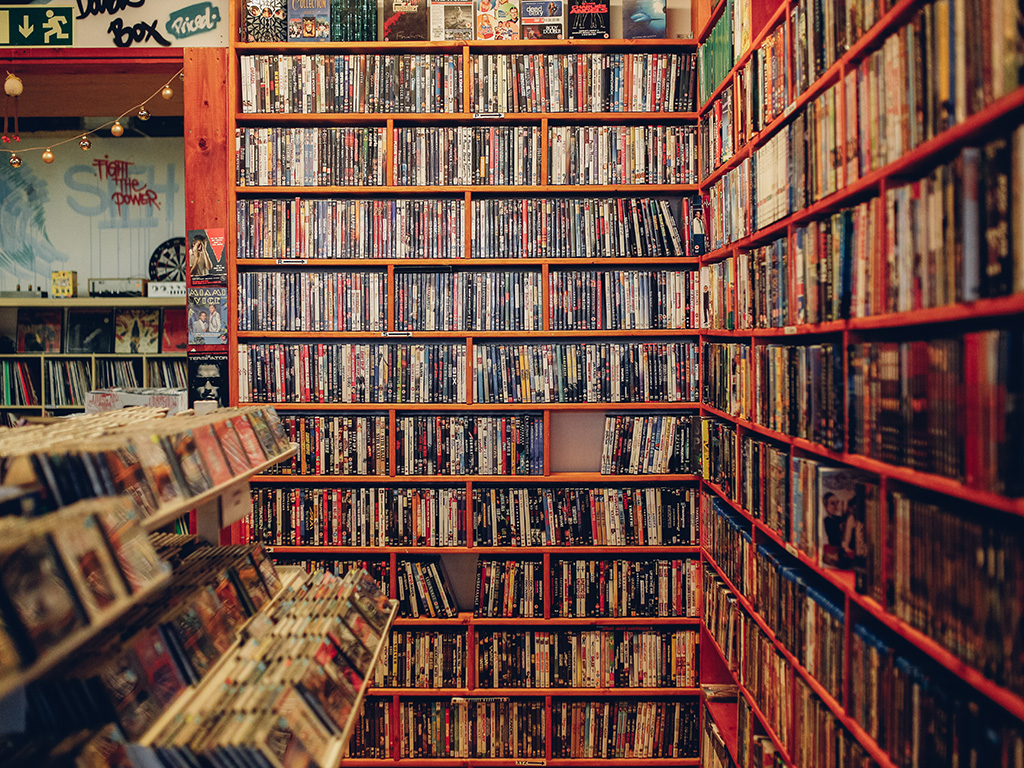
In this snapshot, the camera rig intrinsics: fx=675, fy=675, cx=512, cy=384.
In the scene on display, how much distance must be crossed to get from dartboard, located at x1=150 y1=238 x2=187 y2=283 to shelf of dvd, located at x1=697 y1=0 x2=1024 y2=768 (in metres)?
3.92

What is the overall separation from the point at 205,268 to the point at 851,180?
246 cm

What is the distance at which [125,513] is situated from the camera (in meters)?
1.10

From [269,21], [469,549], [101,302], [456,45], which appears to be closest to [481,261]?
[456,45]

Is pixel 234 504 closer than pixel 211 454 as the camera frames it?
No


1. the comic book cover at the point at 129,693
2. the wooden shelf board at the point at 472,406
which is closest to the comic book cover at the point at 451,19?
the wooden shelf board at the point at 472,406

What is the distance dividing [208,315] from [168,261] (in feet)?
7.68

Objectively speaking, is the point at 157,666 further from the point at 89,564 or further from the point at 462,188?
the point at 462,188

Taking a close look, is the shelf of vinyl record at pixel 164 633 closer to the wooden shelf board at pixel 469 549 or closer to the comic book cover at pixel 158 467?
the comic book cover at pixel 158 467

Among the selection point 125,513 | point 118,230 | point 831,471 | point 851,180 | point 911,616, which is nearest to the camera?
point 125,513

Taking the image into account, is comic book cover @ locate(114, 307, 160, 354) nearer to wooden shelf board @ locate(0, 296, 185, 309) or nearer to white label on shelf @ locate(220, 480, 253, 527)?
wooden shelf board @ locate(0, 296, 185, 309)

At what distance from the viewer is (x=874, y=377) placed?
1.36m

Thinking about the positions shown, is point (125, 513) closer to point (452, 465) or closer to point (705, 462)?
point (452, 465)

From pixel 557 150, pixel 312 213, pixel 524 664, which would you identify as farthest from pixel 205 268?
pixel 524 664

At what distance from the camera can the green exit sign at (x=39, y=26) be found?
9.61ft
